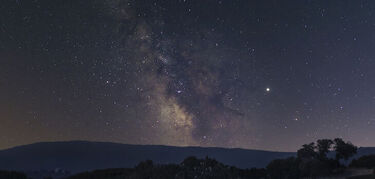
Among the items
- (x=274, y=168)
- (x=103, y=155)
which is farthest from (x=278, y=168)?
(x=103, y=155)

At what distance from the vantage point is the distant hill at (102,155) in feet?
426

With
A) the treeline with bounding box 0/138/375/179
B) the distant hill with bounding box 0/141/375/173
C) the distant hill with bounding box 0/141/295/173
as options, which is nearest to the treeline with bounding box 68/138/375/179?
the treeline with bounding box 0/138/375/179

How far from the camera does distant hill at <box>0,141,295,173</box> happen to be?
426ft

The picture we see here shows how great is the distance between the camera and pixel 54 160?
443ft

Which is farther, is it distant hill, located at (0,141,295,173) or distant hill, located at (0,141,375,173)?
distant hill, located at (0,141,295,173)

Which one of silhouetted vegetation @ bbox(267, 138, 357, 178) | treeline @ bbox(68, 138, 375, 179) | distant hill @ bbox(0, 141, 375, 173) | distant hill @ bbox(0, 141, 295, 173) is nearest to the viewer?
treeline @ bbox(68, 138, 375, 179)

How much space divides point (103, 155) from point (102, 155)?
0.47m

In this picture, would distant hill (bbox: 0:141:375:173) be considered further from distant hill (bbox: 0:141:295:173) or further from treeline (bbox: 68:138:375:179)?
treeline (bbox: 68:138:375:179)

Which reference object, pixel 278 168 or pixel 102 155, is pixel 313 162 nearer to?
pixel 278 168

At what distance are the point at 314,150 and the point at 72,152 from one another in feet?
437

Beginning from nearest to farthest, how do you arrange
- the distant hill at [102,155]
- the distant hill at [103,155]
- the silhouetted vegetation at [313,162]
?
the silhouetted vegetation at [313,162] < the distant hill at [103,155] < the distant hill at [102,155]

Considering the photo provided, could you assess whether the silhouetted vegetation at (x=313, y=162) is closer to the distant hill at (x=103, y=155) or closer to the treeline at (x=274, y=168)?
the treeline at (x=274, y=168)

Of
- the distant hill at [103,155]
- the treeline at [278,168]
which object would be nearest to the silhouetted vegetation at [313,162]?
the treeline at [278,168]

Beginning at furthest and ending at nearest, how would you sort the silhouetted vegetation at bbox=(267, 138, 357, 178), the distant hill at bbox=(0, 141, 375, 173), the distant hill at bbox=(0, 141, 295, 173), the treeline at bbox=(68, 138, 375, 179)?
the distant hill at bbox=(0, 141, 295, 173)
the distant hill at bbox=(0, 141, 375, 173)
the silhouetted vegetation at bbox=(267, 138, 357, 178)
the treeline at bbox=(68, 138, 375, 179)
